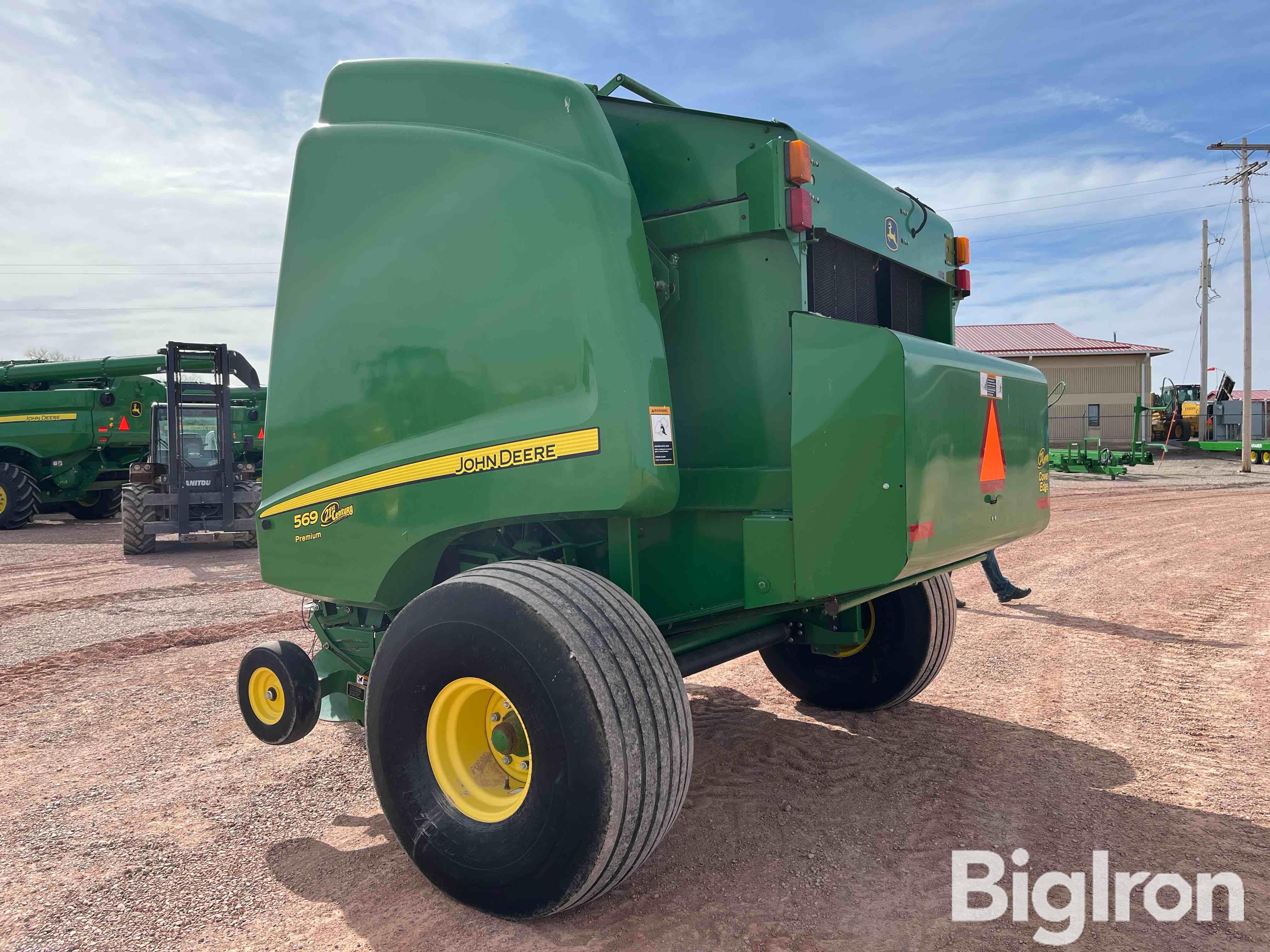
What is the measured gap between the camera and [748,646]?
150 inches

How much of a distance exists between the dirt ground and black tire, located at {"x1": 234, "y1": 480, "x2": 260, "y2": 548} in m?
6.20

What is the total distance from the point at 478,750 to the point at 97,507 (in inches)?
755

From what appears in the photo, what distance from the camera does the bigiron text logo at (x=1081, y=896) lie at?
274 centimetres

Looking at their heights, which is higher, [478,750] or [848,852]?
[478,750]

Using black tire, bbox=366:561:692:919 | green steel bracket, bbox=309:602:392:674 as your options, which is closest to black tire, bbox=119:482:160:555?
green steel bracket, bbox=309:602:392:674

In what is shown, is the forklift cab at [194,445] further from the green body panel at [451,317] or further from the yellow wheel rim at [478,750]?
the yellow wheel rim at [478,750]

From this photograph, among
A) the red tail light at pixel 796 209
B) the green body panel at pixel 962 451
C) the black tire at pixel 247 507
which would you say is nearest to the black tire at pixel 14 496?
the black tire at pixel 247 507

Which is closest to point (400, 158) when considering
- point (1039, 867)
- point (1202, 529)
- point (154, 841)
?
point (154, 841)

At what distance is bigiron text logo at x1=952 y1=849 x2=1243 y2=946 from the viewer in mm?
2736

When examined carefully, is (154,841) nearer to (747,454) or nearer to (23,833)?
(23,833)

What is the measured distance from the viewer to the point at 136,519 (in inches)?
492

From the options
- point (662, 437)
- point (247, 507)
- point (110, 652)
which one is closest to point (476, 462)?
point (662, 437)

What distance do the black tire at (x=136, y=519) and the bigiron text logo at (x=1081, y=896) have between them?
1241 centimetres

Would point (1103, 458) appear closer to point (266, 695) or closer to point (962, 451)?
point (962, 451)
